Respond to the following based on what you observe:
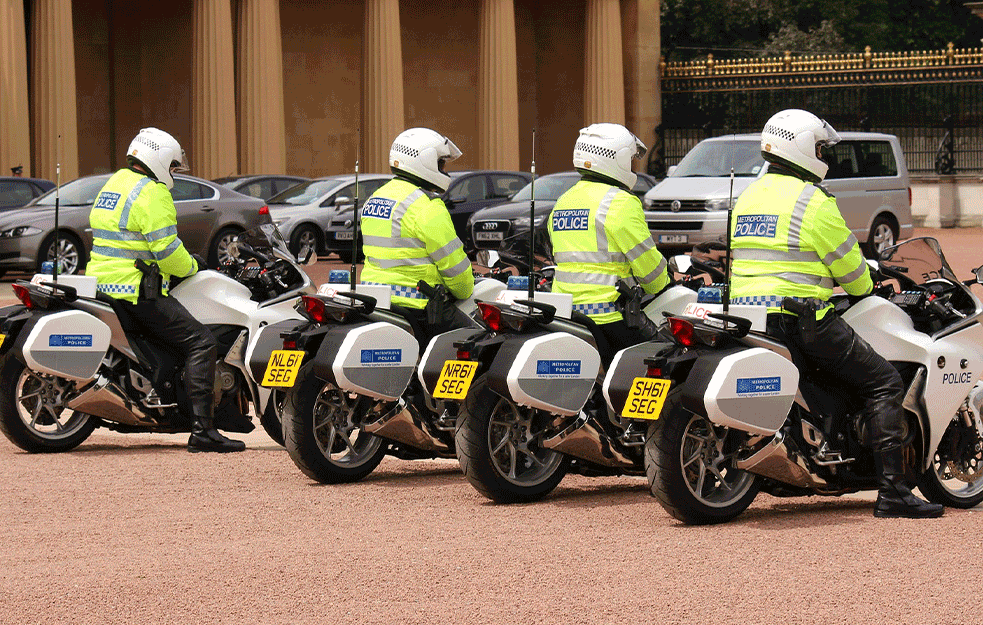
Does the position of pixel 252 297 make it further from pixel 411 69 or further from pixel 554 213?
pixel 411 69

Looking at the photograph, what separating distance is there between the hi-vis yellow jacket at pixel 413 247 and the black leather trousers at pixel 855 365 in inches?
81.0

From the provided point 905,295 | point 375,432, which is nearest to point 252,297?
point 375,432

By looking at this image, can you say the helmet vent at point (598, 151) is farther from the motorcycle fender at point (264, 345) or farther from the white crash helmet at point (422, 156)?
the motorcycle fender at point (264, 345)

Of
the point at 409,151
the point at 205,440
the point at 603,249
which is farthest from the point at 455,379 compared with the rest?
the point at 205,440

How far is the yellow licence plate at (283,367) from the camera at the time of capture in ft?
28.6

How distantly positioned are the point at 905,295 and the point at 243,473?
365cm

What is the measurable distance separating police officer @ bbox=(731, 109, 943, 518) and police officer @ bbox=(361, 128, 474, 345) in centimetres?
185

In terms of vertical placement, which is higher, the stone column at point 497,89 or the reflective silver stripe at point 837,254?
the stone column at point 497,89

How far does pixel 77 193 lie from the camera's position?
23.4 metres

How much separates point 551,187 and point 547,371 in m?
19.1

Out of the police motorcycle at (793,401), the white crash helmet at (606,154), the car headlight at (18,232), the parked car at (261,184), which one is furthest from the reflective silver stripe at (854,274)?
the parked car at (261,184)

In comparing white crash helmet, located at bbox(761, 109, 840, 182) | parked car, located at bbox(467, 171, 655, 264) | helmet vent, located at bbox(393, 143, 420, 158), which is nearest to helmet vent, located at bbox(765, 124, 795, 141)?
white crash helmet, located at bbox(761, 109, 840, 182)

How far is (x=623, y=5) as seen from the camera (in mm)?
44531

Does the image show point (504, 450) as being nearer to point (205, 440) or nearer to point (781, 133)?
point (781, 133)
